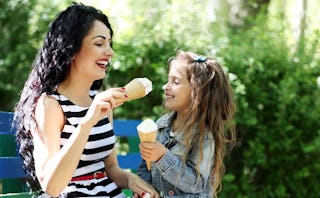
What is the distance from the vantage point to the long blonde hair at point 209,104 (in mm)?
3055

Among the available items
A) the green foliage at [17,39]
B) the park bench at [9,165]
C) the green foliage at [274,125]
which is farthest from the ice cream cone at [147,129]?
the green foliage at [17,39]

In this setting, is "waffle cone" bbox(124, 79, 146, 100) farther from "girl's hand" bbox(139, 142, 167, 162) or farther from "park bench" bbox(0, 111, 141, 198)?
"park bench" bbox(0, 111, 141, 198)

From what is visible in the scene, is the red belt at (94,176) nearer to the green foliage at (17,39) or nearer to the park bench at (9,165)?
the park bench at (9,165)

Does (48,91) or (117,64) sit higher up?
(48,91)

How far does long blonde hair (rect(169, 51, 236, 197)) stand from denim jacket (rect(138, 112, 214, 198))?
1.8 inches

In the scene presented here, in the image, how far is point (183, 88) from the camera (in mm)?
3113

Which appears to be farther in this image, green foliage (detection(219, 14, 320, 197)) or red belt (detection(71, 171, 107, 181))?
green foliage (detection(219, 14, 320, 197))

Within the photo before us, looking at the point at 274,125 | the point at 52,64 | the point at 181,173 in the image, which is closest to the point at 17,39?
the point at 274,125

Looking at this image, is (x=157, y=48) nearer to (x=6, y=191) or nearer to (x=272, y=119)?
(x=272, y=119)

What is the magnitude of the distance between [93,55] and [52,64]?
0.16 m

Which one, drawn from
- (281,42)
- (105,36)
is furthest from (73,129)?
(281,42)

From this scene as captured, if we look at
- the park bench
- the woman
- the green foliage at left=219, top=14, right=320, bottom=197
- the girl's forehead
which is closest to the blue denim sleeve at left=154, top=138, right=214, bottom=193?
the woman

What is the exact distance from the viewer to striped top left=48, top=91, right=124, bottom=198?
2.70 m

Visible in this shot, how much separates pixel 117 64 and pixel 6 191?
2.00 m
